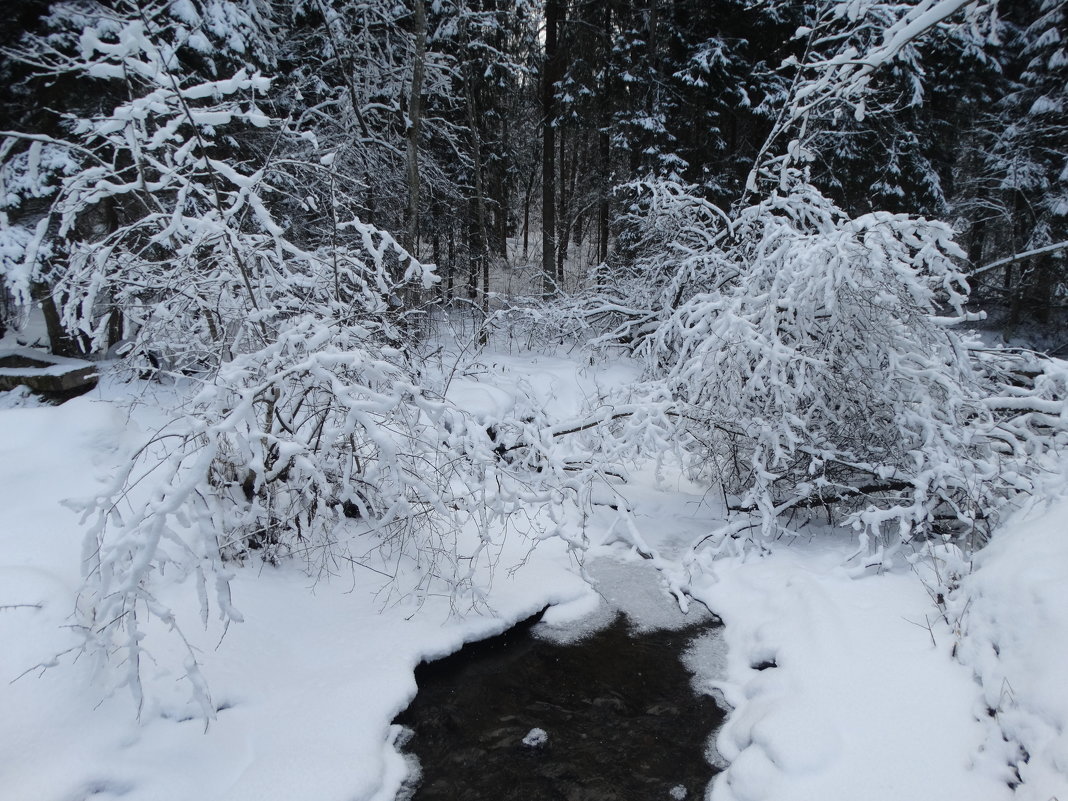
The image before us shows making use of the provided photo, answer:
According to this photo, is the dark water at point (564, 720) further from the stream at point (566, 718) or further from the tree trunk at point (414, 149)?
the tree trunk at point (414, 149)

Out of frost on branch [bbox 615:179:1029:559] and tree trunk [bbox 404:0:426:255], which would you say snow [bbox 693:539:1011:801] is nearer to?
frost on branch [bbox 615:179:1029:559]

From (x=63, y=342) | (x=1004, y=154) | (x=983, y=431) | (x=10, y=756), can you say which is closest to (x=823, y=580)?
(x=983, y=431)

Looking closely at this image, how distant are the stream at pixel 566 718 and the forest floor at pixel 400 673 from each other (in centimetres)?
14

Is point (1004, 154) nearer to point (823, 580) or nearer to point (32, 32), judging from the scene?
point (823, 580)

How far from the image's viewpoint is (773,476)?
17.3 ft

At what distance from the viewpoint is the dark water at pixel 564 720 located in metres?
3.28

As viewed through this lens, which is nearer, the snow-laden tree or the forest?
the forest

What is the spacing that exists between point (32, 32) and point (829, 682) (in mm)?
9016

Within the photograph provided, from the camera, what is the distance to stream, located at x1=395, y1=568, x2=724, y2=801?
3.28m

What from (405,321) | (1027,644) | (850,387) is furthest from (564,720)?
(850,387)

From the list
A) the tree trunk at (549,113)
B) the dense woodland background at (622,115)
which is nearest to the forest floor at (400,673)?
the dense woodland background at (622,115)

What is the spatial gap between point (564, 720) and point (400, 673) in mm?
1071

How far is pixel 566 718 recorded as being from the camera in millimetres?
3771

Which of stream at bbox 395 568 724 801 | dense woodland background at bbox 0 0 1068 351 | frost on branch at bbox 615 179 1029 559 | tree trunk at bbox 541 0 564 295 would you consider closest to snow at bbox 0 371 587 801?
stream at bbox 395 568 724 801
